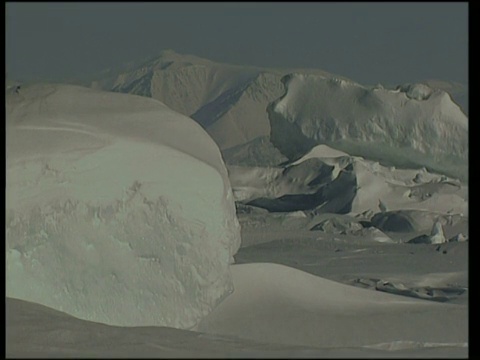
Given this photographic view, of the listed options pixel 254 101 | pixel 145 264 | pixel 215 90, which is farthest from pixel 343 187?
pixel 215 90

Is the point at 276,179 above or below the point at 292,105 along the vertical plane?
below

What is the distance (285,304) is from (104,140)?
146 cm

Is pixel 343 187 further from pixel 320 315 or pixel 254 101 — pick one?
pixel 254 101

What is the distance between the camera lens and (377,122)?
15688 millimetres

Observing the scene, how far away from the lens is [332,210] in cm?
1361

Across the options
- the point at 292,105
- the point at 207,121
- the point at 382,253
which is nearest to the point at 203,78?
the point at 207,121

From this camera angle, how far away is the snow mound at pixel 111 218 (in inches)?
174

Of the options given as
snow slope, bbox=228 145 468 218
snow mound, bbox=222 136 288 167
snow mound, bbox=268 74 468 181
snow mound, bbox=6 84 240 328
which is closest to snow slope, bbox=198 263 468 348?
snow mound, bbox=6 84 240 328

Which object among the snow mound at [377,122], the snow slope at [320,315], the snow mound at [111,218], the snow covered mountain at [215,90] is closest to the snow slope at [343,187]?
the snow mound at [377,122]

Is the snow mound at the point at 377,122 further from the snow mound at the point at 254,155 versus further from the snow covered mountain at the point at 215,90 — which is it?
the snow covered mountain at the point at 215,90

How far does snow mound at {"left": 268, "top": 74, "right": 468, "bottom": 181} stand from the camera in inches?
Answer: 619

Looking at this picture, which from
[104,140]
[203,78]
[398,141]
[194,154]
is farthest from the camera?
[203,78]

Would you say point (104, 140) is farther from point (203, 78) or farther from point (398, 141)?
point (203, 78)

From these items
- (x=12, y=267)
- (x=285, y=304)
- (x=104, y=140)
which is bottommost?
(x=285, y=304)
